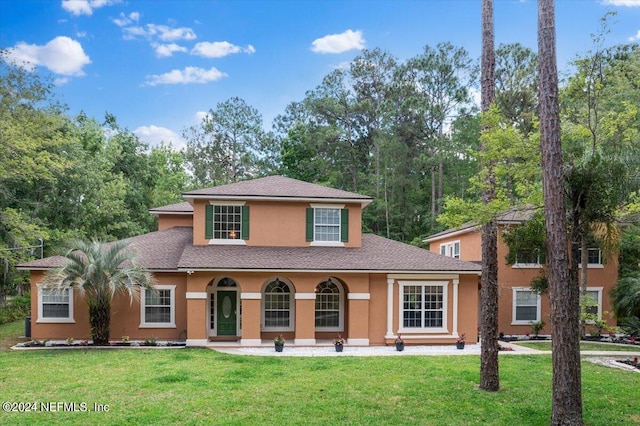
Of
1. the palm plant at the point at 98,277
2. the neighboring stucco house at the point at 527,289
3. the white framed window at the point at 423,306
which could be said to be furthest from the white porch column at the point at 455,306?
the palm plant at the point at 98,277

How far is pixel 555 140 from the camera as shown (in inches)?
311

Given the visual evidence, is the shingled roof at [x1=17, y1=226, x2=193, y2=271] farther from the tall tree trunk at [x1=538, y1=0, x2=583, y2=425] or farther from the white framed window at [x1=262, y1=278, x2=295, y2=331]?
the tall tree trunk at [x1=538, y1=0, x2=583, y2=425]

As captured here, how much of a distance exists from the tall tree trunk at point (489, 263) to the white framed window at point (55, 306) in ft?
49.9

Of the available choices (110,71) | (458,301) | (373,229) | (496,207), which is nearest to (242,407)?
(496,207)

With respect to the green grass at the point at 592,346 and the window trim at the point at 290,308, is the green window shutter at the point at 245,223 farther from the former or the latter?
the green grass at the point at 592,346

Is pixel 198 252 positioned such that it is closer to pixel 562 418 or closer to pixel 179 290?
pixel 179 290

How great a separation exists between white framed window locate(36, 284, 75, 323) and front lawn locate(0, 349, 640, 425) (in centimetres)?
316

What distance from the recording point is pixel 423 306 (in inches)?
720

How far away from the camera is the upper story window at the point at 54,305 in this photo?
59.0ft

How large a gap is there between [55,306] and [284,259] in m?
9.04

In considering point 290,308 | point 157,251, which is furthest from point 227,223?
point 290,308

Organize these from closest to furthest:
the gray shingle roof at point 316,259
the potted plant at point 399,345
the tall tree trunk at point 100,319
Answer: the tall tree trunk at point 100,319, the potted plant at point 399,345, the gray shingle roof at point 316,259

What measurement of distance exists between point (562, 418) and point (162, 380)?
856cm

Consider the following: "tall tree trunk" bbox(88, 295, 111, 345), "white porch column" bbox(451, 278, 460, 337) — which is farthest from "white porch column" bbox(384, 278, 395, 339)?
"tall tree trunk" bbox(88, 295, 111, 345)
